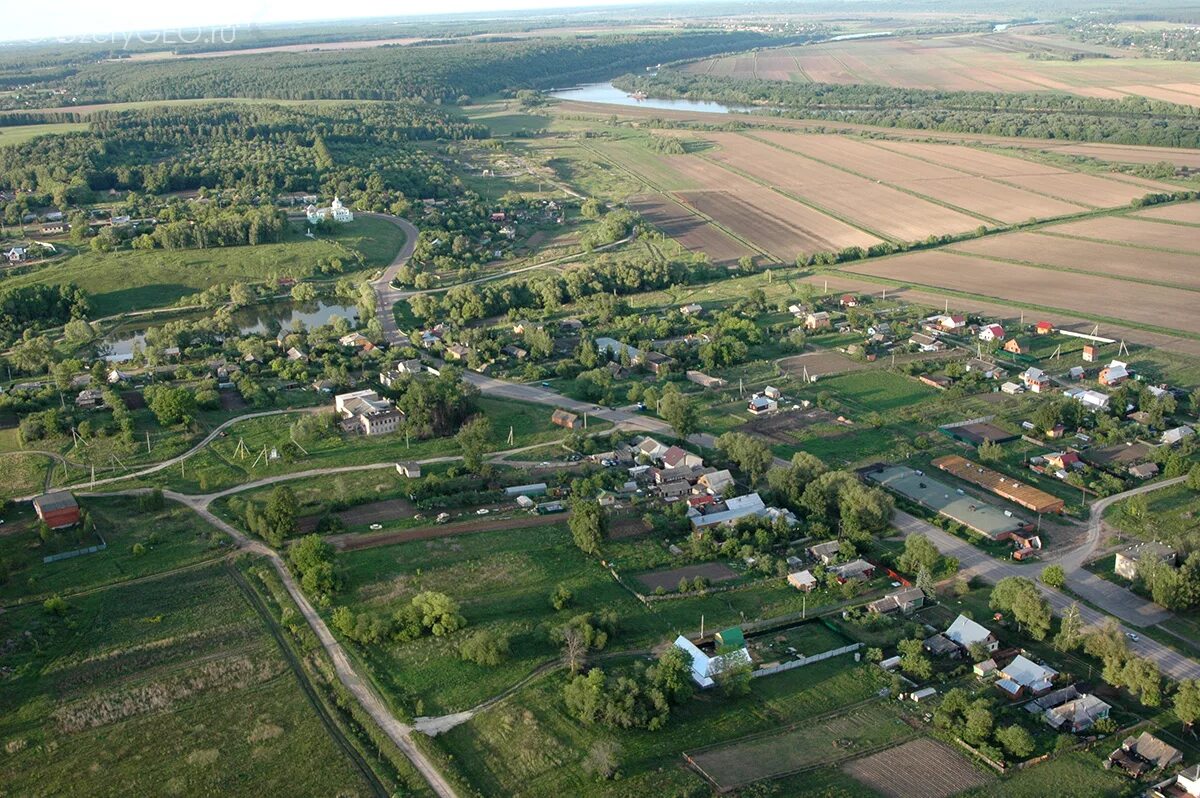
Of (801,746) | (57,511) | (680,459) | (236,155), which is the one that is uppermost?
(236,155)

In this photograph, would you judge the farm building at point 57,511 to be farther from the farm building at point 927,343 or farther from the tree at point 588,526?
the farm building at point 927,343

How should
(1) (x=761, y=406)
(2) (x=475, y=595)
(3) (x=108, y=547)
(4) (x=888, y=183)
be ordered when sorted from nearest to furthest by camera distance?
(2) (x=475, y=595)
(3) (x=108, y=547)
(1) (x=761, y=406)
(4) (x=888, y=183)

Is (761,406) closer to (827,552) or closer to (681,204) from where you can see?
(827,552)

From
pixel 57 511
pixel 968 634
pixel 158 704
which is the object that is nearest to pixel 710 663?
pixel 968 634

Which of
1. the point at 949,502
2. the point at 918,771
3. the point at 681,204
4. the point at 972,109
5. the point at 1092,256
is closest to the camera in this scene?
the point at 918,771

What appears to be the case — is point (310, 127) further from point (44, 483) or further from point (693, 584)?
point (693, 584)

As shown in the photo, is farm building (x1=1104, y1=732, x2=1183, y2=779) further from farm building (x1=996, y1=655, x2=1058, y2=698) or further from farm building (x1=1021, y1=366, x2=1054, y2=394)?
farm building (x1=1021, y1=366, x2=1054, y2=394)
